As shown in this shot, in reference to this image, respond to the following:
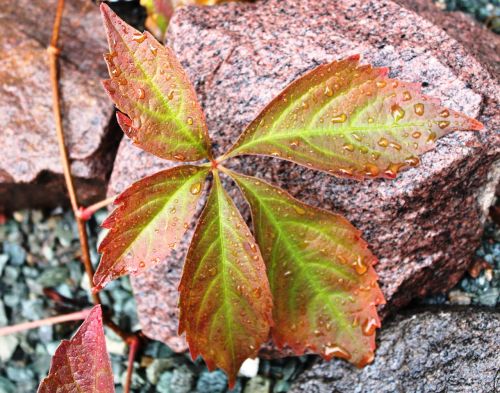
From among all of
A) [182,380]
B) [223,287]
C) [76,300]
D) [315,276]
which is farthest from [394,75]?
[76,300]

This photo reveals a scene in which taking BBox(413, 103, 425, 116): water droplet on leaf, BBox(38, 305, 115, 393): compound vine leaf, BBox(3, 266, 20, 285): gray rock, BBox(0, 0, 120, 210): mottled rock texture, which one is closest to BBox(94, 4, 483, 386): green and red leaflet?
BBox(413, 103, 425, 116): water droplet on leaf

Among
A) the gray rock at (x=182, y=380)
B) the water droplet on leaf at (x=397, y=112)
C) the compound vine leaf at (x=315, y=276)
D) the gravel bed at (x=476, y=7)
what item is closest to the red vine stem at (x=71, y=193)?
the gray rock at (x=182, y=380)

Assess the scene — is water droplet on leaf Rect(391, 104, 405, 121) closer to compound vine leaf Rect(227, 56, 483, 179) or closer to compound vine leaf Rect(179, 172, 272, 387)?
compound vine leaf Rect(227, 56, 483, 179)

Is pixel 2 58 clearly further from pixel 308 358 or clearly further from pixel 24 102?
pixel 308 358

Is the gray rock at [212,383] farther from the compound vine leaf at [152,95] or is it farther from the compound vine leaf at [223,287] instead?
the compound vine leaf at [152,95]

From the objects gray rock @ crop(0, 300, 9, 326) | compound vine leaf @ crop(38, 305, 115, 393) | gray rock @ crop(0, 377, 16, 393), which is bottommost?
gray rock @ crop(0, 377, 16, 393)
